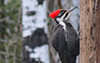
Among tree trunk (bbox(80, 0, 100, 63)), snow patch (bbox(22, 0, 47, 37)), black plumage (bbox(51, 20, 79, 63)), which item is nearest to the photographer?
tree trunk (bbox(80, 0, 100, 63))

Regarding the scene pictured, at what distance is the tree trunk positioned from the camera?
2334 mm

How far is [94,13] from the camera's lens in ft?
7.64

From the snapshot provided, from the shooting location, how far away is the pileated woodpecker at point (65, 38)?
3070 millimetres

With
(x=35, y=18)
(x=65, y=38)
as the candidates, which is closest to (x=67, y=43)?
(x=65, y=38)

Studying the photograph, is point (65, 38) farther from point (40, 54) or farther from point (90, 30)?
point (40, 54)

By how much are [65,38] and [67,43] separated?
0.25 feet

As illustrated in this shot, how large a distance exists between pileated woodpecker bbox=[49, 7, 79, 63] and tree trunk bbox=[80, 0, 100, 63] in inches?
23.3

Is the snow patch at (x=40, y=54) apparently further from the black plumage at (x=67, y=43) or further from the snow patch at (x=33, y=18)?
the black plumage at (x=67, y=43)

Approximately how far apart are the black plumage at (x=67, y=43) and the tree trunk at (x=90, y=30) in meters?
0.59

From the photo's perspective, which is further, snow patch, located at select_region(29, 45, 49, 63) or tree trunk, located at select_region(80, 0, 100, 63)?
snow patch, located at select_region(29, 45, 49, 63)

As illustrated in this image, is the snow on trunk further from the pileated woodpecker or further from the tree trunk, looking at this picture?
the tree trunk

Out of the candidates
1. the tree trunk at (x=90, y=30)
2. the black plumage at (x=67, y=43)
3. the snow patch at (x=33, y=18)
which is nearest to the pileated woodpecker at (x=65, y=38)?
the black plumage at (x=67, y=43)

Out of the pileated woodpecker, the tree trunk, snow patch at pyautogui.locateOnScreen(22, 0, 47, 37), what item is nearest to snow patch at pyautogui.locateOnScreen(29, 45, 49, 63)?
snow patch at pyautogui.locateOnScreen(22, 0, 47, 37)

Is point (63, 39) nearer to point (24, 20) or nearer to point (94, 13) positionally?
point (94, 13)
